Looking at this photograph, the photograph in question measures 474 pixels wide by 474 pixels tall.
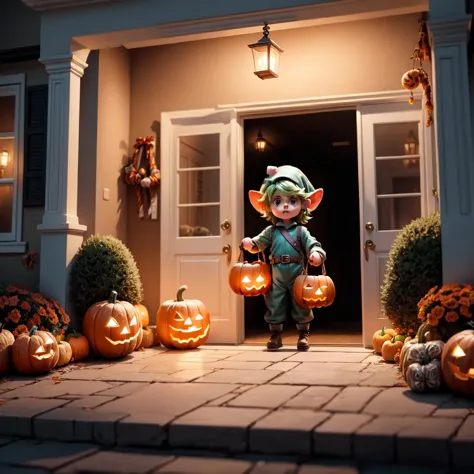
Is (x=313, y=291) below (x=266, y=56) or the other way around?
below

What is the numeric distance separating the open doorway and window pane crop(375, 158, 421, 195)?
8.32 feet

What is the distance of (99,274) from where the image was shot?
17.8ft

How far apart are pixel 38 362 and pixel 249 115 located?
10.7 ft

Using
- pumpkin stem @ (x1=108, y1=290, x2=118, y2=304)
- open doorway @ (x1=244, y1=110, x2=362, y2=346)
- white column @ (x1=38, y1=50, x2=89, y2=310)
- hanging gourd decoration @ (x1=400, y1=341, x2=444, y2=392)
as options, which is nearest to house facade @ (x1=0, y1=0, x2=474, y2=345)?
white column @ (x1=38, y1=50, x2=89, y2=310)

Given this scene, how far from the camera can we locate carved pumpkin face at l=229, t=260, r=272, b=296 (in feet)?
18.4

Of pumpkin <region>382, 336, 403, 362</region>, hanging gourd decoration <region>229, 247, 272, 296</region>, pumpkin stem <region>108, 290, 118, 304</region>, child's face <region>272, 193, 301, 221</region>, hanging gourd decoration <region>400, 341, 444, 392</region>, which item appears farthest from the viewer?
child's face <region>272, 193, 301, 221</region>

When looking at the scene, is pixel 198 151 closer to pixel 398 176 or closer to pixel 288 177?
pixel 288 177

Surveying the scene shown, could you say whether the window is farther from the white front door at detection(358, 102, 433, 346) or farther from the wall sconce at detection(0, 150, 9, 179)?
the white front door at detection(358, 102, 433, 346)

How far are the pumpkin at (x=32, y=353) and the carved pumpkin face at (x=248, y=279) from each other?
5.80ft

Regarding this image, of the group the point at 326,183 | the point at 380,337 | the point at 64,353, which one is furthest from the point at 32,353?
the point at 326,183

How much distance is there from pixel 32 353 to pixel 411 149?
12.5ft

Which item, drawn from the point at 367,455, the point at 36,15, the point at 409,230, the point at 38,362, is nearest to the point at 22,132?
the point at 36,15

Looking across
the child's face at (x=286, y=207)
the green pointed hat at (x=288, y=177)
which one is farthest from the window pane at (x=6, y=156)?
the child's face at (x=286, y=207)

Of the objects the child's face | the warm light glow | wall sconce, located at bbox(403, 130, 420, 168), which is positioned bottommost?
the warm light glow
